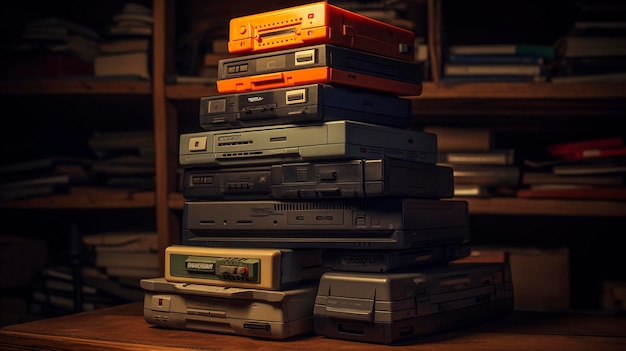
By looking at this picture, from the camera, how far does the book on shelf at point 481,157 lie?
7.98ft

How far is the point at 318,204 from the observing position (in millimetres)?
1633

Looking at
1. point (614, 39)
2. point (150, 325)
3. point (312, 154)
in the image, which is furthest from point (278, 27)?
point (614, 39)

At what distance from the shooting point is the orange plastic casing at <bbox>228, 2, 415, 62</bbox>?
1649mm

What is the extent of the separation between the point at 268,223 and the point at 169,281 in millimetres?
273

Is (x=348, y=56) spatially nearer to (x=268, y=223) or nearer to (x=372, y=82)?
(x=372, y=82)

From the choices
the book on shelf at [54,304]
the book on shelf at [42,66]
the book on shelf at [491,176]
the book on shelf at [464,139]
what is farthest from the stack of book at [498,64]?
the book on shelf at [54,304]

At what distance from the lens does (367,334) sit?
152 centimetres

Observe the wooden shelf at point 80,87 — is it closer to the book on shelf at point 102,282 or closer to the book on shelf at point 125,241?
the book on shelf at point 125,241

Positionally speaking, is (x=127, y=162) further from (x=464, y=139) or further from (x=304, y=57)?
(x=304, y=57)

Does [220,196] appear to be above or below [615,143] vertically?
below

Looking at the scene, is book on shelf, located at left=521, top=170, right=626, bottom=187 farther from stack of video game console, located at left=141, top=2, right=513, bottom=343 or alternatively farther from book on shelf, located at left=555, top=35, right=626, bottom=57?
stack of video game console, located at left=141, top=2, right=513, bottom=343

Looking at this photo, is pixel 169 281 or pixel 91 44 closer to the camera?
pixel 169 281

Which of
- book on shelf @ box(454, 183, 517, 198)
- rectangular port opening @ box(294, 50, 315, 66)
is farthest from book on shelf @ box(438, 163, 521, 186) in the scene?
rectangular port opening @ box(294, 50, 315, 66)

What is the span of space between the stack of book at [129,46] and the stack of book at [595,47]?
4.37ft
